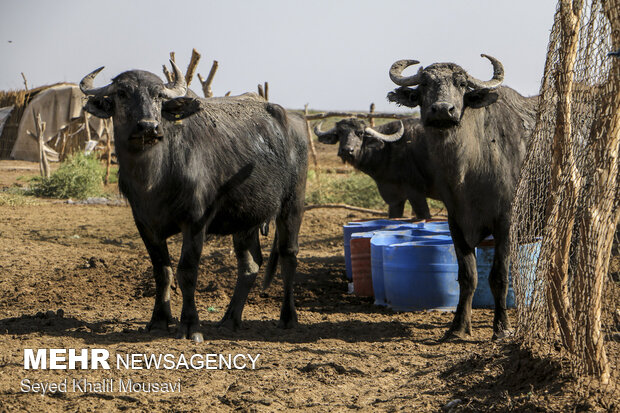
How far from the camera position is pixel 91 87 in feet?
20.7

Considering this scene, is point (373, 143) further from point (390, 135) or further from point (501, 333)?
A: point (501, 333)

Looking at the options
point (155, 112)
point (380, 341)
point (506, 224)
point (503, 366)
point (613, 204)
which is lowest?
point (380, 341)

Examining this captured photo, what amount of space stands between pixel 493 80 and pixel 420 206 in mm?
4930

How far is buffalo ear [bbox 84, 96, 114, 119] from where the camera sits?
19.9 feet

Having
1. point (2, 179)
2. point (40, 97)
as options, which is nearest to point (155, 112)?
point (2, 179)

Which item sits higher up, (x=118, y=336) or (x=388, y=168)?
(x=388, y=168)

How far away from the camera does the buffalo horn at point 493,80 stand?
20.8 ft

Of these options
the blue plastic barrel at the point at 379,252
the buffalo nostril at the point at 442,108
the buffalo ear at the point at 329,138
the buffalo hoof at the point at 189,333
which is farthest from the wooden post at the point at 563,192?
the buffalo ear at the point at 329,138

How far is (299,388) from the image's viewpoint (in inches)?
190

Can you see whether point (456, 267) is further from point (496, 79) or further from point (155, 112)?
point (155, 112)

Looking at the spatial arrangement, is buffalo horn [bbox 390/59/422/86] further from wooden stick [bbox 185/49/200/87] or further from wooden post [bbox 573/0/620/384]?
wooden stick [bbox 185/49/200/87]

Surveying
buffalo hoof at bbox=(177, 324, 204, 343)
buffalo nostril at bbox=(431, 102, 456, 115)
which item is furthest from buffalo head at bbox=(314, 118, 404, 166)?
buffalo hoof at bbox=(177, 324, 204, 343)

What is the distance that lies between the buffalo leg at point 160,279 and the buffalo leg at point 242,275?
0.56 m

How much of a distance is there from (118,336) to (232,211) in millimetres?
1494
